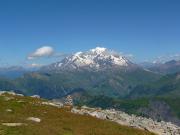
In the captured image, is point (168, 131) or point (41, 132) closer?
point (41, 132)

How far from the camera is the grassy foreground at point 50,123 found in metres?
50.4

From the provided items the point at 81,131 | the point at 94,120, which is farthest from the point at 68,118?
the point at 81,131

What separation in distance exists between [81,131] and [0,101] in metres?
24.5

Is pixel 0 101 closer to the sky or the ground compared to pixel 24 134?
closer to the sky

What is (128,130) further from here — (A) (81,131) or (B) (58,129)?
(B) (58,129)

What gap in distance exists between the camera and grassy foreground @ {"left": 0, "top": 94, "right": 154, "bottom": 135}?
1983 inches

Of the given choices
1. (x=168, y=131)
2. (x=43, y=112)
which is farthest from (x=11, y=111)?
(x=168, y=131)

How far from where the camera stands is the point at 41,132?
49219 mm

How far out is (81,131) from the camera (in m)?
54.0

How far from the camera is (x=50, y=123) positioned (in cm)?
5691

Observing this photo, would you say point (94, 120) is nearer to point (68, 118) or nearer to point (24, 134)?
point (68, 118)

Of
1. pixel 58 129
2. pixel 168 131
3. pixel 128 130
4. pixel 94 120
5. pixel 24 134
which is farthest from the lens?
pixel 168 131

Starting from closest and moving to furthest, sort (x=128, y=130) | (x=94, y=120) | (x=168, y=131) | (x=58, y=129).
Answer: (x=58, y=129) < (x=128, y=130) < (x=94, y=120) < (x=168, y=131)

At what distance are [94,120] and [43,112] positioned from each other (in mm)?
9589
